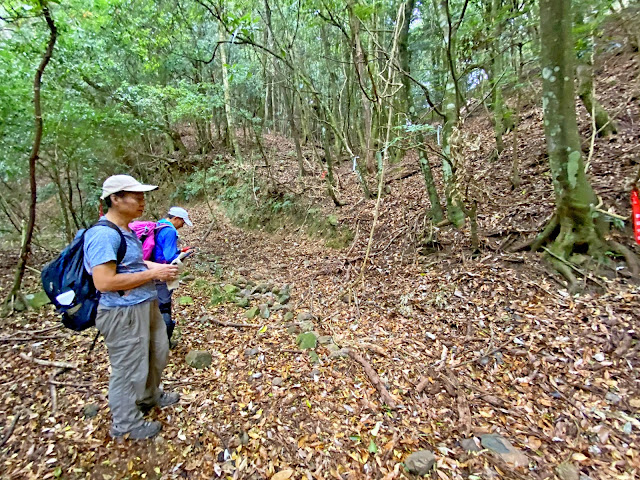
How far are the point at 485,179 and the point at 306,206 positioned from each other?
4.85 metres

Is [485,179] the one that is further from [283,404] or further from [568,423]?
[283,404]

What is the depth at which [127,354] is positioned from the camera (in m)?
2.63

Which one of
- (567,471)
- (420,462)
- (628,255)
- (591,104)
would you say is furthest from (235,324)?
(591,104)

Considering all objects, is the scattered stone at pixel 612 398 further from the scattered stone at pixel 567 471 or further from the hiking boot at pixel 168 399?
the hiking boot at pixel 168 399

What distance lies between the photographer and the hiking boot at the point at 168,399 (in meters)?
3.25

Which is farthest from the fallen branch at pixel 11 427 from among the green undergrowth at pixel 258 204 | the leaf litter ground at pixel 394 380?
the green undergrowth at pixel 258 204

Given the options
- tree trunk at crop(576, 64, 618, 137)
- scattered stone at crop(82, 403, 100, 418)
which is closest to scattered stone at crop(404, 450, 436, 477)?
scattered stone at crop(82, 403, 100, 418)

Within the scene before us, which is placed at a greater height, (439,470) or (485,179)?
(485,179)

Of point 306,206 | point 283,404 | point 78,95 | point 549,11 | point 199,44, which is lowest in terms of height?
point 283,404

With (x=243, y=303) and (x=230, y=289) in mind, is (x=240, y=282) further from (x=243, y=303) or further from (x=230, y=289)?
(x=243, y=303)

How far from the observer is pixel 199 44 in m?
13.0

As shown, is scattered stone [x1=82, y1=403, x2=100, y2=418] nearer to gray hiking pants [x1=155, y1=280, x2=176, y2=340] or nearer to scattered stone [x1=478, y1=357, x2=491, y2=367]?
gray hiking pants [x1=155, y1=280, x2=176, y2=340]

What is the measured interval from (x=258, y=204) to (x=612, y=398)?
983 centimetres

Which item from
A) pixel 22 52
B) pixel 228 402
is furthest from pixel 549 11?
pixel 22 52
